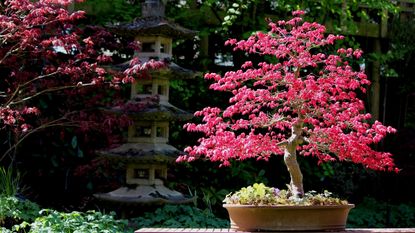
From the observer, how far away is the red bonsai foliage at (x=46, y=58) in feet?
20.2

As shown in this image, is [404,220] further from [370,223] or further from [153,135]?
[153,135]

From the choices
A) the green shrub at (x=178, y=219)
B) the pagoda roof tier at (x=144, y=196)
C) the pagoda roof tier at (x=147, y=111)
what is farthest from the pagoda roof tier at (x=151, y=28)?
the green shrub at (x=178, y=219)

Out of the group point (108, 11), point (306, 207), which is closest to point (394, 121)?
point (108, 11)

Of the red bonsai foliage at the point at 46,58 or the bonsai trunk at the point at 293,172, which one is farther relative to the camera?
the red bonsai foliage at the point at 46,58

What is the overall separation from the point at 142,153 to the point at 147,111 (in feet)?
1.36

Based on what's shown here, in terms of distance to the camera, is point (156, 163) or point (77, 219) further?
point (156, 163)

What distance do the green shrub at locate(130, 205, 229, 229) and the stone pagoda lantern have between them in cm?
17

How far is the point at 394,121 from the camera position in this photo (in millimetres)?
10633

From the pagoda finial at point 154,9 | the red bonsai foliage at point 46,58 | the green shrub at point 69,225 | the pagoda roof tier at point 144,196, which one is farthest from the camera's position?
the pagoda finial at point 154,9

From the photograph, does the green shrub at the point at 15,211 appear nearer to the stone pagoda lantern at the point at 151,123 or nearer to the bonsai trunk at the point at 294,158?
the stone pagoda lantern at the point at 151,123

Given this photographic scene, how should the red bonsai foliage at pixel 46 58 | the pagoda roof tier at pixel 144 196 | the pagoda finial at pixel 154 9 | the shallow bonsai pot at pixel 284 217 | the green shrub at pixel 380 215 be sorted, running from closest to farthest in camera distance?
the shallow bonsai pot at pixel 284 217, the red bonsai foliage at pixel 46 58, the pagoda roof tier at pixel 144 196, the pagoda finial at pixel 154 9, the green shrub at pixel 380 215

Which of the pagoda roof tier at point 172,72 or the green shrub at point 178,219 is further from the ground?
the pagoda roof tier at point 172,72

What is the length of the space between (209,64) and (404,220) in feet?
10.5

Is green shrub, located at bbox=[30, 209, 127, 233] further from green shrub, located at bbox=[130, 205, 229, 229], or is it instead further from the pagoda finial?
the pagoda finial
